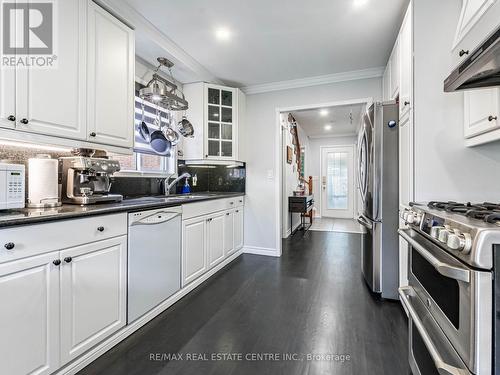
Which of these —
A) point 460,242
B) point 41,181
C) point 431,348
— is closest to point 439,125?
point 460,242

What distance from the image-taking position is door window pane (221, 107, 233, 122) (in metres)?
3.52

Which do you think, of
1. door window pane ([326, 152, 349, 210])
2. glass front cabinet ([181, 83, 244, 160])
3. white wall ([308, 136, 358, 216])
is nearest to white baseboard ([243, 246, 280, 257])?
glass front cabinet ([181, 83, 244, 160])

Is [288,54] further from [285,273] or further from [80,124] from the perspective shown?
[285,273]

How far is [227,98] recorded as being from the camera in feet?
11.6

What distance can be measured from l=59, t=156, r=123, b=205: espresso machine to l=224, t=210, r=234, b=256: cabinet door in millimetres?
1581

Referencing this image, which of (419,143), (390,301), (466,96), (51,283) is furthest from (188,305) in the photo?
(466,96)

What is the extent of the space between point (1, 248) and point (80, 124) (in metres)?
0.97

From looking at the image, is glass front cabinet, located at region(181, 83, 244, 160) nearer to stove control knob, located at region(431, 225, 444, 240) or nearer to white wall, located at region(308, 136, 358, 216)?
stove control knob, located at region(431, 225, 444, 240)

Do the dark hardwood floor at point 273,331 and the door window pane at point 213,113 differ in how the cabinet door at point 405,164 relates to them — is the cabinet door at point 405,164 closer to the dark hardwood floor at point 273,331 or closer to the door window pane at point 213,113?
the dark hardwood floor at point 273,331

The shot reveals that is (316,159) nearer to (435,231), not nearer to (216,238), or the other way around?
(216,238)

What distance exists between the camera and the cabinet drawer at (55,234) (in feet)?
3.63

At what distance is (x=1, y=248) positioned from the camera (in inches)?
42.2

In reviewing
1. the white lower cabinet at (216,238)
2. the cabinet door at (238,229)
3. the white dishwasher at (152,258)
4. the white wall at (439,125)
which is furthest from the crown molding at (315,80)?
the white dishwasher at (152,258)

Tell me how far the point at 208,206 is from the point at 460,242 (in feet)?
7.57
